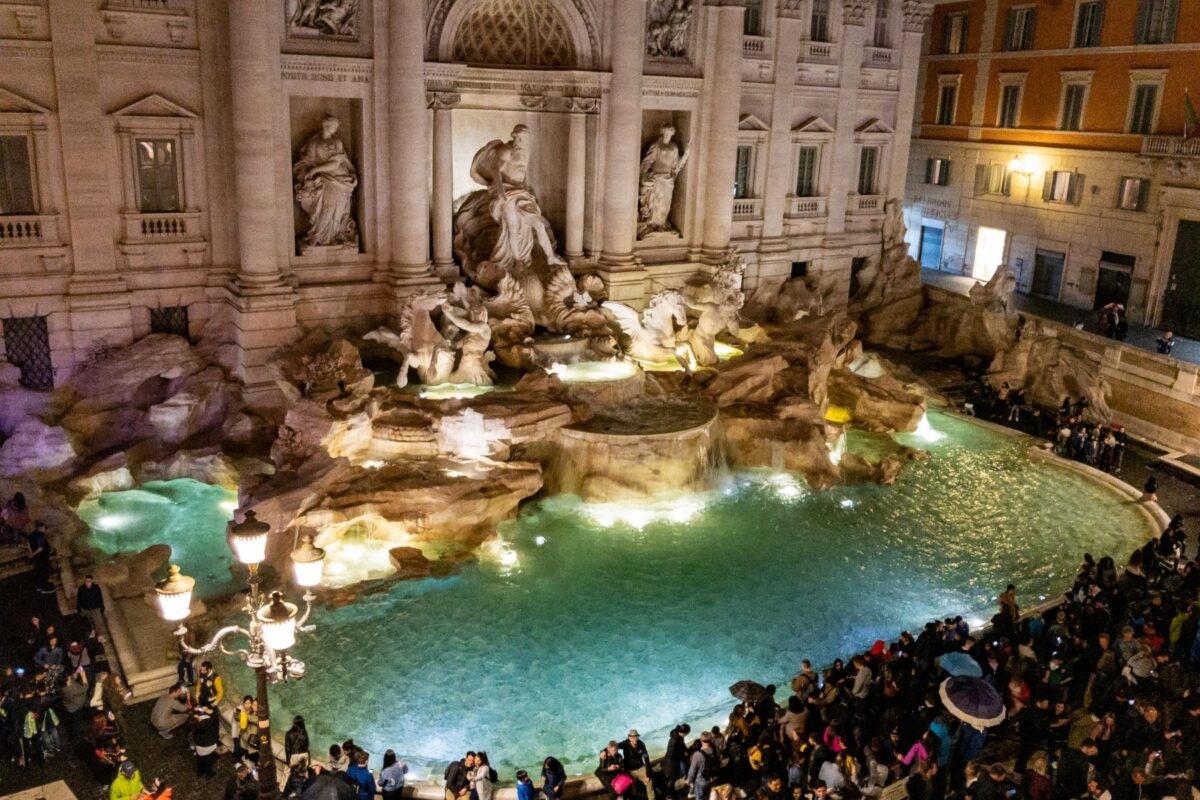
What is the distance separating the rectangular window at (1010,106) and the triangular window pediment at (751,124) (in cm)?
1112

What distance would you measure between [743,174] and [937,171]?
12.7m

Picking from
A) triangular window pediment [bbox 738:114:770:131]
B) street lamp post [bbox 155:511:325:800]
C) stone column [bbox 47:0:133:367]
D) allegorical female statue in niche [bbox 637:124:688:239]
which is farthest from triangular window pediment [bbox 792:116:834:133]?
street lamp post [bbox 155:511:325:800]

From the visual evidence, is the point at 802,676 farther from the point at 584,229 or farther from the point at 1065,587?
the point at 584,229

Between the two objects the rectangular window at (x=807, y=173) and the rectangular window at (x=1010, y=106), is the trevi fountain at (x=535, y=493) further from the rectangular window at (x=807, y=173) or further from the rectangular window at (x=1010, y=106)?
the rectangular window at (x=1010, y=106)

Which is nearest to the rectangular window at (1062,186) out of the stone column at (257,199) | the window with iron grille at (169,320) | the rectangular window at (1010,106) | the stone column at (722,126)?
the rectangular window at (1010,106)

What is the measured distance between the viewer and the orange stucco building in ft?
88.3

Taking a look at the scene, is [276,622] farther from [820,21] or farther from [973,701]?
[820,21]

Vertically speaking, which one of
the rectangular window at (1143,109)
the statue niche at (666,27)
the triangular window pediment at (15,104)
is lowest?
the triangular window pediment at (15,104)

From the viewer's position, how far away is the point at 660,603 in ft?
46.3

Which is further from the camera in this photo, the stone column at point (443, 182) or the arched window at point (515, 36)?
the arched window at point (515, 36)

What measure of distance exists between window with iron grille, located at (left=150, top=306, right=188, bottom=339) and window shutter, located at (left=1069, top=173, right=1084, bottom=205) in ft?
78.4

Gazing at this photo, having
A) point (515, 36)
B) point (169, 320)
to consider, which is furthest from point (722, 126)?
point (169, 320)

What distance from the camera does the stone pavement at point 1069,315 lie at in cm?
2553

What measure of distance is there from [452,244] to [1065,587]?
42.2 ft
